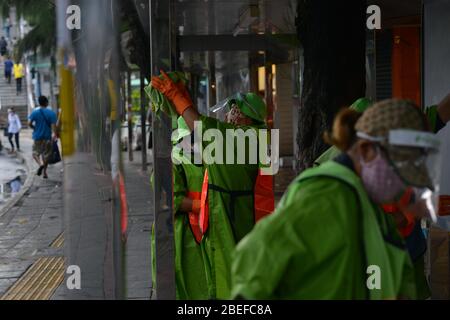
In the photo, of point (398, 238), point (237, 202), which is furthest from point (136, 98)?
point (398, 238)

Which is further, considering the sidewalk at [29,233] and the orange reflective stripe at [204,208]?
the sidewalk at [29,233]

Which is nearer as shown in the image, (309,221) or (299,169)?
(309,221)

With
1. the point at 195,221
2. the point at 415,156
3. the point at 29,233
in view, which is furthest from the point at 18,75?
the point at 415,156

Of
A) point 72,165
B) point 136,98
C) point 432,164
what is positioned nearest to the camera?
point 432,164

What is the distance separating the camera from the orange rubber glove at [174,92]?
14.6 ft

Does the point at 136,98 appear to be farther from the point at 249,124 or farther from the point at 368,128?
the point at 368,128

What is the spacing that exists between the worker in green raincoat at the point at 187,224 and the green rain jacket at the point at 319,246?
226cm

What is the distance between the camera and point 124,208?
4.23m

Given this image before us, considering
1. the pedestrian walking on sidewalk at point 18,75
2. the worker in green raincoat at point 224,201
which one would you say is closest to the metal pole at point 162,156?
the worker in green raincoat at point 224,201

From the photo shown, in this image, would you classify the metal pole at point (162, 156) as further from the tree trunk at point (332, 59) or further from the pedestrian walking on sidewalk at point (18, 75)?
the pedestrian walking on sidewalk at point (18, 75)

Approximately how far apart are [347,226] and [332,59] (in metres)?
3.98

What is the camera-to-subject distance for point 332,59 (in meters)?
6.40

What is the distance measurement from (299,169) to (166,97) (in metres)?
2.54

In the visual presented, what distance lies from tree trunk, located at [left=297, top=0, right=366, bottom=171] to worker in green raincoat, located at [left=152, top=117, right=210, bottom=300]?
70.8 inches
